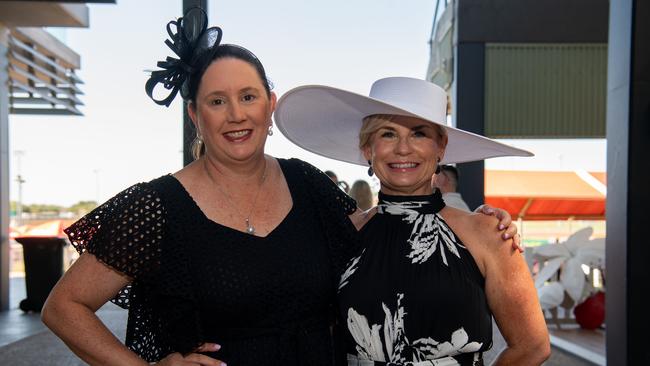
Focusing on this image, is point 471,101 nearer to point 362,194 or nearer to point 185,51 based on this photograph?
point 362,194

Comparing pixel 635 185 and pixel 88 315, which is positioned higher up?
pixel 635 185

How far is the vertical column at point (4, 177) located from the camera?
870 cm

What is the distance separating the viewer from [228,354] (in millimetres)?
1819

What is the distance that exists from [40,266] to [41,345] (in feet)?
9.75

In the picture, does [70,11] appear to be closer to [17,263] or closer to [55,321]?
[55,321]

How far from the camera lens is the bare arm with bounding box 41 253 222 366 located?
5.64 feet

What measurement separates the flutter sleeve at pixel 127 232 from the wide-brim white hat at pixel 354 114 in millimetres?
628

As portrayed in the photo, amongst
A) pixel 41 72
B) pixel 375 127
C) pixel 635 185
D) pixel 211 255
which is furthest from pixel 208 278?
pixel 41 72

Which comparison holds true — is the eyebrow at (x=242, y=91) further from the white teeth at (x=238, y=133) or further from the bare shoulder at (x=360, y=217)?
the bare shoulder at (x=360, y=217)

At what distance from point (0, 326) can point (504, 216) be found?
7255 millimetres

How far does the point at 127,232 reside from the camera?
5.70ft

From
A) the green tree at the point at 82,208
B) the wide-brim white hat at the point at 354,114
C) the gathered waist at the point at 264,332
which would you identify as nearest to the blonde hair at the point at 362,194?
the wide-brim white hat at the point at 354,114

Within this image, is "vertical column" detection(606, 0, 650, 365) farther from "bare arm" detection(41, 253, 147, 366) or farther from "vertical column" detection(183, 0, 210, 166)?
"bare arm" detection(41, 253, 147, 366)

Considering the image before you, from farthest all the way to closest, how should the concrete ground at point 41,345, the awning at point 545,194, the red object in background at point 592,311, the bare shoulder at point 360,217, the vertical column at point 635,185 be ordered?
the awning at point 545,194, the red object in background at point 592,311, the concrete ground at point 41,345, the vertical column at point 635,185, the bare shoulder at point 360,217
